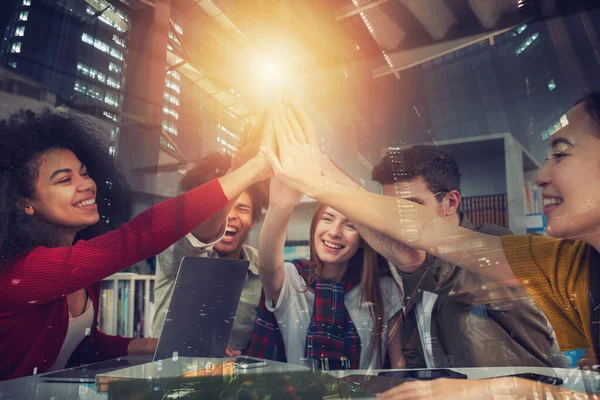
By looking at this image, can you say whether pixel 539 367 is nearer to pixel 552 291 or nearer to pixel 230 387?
pixel 552 291

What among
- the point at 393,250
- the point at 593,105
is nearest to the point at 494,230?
the point at 393,250

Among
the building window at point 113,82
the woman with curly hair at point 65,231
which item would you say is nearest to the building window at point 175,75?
the building window at point 113,82

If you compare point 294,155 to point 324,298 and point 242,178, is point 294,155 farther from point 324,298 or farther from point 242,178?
point 324,298

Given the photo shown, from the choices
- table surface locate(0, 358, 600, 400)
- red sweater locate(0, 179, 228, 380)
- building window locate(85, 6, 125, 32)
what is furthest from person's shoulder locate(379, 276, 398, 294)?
building window locate(85, 6, 125, 32)

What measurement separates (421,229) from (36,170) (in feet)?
3.01

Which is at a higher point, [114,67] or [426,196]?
[114,67]

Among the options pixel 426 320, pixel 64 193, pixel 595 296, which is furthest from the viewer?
pixel 64 193

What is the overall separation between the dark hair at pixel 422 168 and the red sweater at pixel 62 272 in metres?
0.40

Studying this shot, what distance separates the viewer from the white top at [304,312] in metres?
0.93

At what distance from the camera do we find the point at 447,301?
89 centimetres

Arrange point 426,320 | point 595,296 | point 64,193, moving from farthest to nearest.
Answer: point 64,193, point 426,320, point 595,296

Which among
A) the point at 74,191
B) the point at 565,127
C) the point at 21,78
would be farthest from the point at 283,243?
the point at 21,78

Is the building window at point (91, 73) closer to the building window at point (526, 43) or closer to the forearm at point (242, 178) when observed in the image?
the forearm at point (242, 178)

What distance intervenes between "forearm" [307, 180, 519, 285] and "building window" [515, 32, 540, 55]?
0.40 meters
